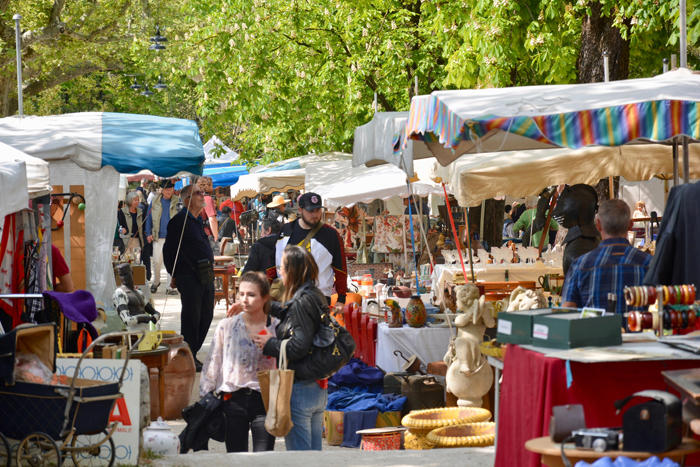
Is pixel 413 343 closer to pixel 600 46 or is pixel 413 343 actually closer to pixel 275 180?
pixel 600 46

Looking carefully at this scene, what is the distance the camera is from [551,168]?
36.2 feet

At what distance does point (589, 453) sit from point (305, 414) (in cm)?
312

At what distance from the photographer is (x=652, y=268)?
5859mm

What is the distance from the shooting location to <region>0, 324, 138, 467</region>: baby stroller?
18.9ft

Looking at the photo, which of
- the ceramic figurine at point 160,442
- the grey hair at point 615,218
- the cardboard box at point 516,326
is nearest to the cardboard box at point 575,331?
the cardboard box at point 516,326

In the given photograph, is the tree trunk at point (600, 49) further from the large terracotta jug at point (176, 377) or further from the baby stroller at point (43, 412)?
the baby stroller at point (43, 412)

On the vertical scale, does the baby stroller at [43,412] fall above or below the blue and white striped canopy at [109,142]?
below

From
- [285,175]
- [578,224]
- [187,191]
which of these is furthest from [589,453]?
[285,175]

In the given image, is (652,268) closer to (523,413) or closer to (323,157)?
(523,413)

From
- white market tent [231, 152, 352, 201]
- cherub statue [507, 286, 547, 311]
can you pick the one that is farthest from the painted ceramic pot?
white market tent [231, 152, 352, 201]

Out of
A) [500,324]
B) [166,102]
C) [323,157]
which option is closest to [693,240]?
[500,324]

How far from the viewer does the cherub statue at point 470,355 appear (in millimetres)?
9102

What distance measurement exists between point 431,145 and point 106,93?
35.0m

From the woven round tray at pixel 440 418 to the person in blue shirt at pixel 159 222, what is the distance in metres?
12.3
